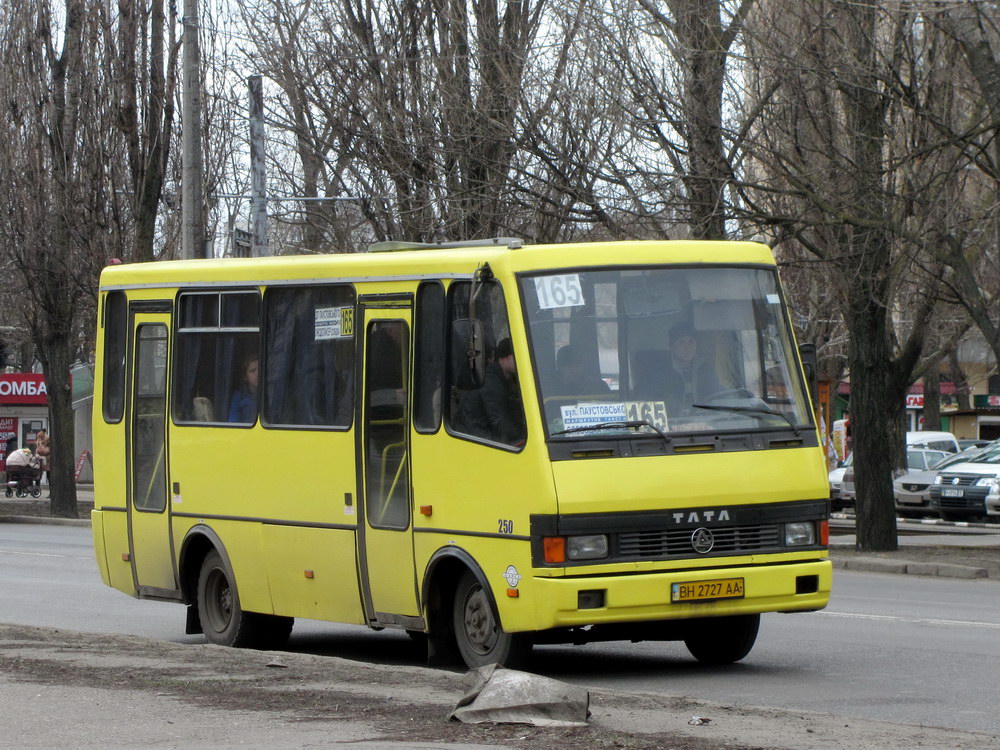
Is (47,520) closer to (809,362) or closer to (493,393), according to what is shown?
(493,393)

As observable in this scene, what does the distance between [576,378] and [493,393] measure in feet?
1.66

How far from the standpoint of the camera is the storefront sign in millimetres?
51281

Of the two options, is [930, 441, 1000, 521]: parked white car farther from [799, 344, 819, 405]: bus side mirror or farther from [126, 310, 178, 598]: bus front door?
[799, 344, 819, 405]: bus side mirror

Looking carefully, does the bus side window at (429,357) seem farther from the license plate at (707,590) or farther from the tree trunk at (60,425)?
the tree trunk at (60,425)

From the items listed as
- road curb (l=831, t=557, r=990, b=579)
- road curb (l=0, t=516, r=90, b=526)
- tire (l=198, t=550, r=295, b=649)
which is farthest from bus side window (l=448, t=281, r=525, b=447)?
road curb (l=0, t=516, r=90, b=526)

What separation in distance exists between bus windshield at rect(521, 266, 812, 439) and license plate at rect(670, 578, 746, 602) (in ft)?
2.86

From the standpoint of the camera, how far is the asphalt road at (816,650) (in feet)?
31.4

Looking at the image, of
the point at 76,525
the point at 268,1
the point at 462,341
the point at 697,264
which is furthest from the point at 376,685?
the point at 76,525

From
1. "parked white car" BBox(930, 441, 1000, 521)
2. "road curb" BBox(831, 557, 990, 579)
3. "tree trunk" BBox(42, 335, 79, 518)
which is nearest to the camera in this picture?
"road curb" BBox(831, 557, 990, 579)

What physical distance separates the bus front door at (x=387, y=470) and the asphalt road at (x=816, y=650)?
102cm

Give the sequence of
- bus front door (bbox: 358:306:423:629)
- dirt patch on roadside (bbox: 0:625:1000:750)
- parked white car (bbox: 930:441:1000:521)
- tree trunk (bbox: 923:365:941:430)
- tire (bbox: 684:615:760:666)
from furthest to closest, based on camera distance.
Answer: tree trunk (bbox: 923:365:941:430)
parked white car (bbox: 930:441:1000:521)
tire (bbox: 684:615:760:666)
bus front door (bbox: 358:306:423:629)
dirt patch on roadside (bbox: 0:625:1000:750)

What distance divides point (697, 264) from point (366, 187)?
16.1m

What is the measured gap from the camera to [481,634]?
1041 centimetres

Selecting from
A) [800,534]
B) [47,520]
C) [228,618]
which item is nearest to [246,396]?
[228,618]
